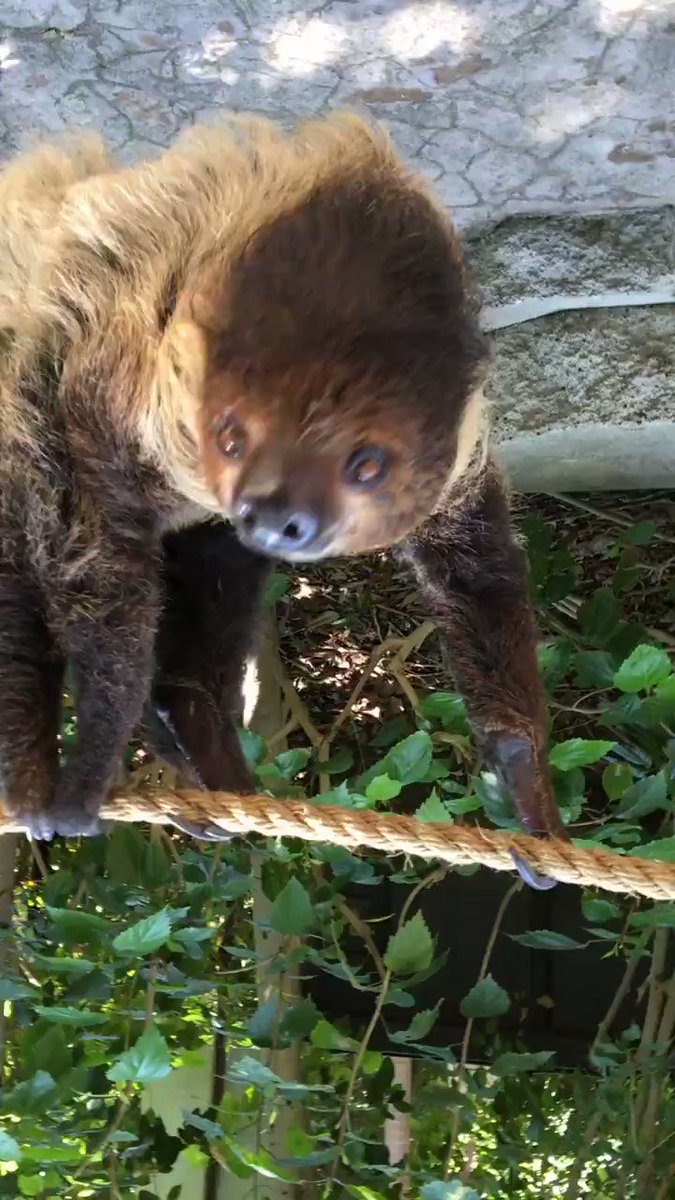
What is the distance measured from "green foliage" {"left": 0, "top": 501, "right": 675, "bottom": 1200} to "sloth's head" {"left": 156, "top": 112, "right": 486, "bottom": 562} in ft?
1.37

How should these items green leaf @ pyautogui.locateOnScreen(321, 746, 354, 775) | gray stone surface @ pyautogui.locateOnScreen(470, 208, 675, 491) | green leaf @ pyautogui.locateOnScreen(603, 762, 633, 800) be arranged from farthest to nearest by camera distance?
green leaf @ pyautogui.locateOnScreen(321, 746, 354, 775) → gray stone surface @ pyautogui.locateOnScreen(470, 208, 675, 491) → green leaf @ pyautogui.locateOnScreen(603, 762, 633, 800)

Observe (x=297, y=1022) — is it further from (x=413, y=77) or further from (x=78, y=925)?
(x=413, y=77)

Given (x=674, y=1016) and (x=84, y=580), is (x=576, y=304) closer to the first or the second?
(x=84, y=580)

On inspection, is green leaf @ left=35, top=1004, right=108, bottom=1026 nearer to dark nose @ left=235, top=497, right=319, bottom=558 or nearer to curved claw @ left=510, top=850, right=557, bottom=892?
curved claw @ left=510, top=850, right=557, bottom=892

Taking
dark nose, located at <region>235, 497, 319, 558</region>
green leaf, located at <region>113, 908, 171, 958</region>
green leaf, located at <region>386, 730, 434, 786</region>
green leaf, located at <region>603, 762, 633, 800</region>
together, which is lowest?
green leaf, located at <region>603, 762, 633, 800</region>

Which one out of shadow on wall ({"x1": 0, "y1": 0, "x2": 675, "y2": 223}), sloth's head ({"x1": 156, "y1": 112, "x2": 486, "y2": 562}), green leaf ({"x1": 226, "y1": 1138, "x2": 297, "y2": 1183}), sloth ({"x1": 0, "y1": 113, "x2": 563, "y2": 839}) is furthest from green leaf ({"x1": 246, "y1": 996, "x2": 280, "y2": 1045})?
shadow on wall ({"x1": 0, "y1": 0, "x2": 675, "y2": 223})

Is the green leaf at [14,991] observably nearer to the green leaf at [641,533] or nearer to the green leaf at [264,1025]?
the green leaf at [264,1025]

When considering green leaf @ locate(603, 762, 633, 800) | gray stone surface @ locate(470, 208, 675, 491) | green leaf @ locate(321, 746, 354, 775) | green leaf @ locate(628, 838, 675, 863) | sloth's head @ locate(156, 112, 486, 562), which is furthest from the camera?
green leaf @ locate(321, 746, 354, 775)

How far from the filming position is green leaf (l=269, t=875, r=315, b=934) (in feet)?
4.06

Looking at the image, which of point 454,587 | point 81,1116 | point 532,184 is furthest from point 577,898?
point 532,184

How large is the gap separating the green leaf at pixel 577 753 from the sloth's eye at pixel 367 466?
1.55 feet

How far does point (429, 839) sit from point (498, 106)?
96cm

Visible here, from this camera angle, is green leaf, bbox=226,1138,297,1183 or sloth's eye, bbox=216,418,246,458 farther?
green leaf, bbox=226,1138,297,1183

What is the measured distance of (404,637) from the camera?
78.4 inches
